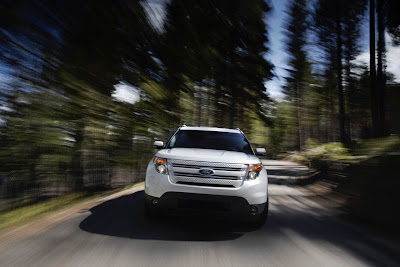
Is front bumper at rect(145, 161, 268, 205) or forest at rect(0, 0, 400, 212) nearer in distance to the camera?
front bumper at rect(145, 161, 268, 205)

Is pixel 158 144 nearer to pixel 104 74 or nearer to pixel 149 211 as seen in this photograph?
pixel 149 211

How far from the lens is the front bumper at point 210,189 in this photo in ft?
13.6

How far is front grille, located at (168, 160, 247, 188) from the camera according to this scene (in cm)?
423

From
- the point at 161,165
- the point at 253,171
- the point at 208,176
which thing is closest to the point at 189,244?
the point at 208,176

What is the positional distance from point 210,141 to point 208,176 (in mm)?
1393

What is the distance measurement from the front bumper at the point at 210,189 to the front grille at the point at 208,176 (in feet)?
0.25

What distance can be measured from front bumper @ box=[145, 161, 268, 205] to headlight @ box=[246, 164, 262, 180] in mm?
57

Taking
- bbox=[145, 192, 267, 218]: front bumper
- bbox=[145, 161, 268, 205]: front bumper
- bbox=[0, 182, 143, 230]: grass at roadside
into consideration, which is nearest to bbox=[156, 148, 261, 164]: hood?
bbox=[145, 161, 268, 205]: front bumper

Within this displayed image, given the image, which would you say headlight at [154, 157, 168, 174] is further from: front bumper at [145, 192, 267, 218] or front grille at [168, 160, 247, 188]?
front bumper at [145, 192, 267, 218]

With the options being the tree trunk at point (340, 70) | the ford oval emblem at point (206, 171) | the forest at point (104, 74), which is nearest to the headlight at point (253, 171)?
the ford oval emblem at point (206, 171)

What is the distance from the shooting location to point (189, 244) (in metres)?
3.74

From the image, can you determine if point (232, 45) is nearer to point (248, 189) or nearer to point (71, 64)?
point (71, 64)

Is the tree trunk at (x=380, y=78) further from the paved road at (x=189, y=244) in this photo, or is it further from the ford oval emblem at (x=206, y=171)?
the ford oval emblem at (x=206, y=171)

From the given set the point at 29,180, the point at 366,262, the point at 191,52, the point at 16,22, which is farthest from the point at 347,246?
the point at 29,180
